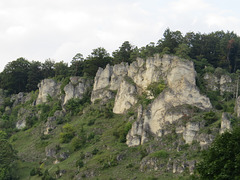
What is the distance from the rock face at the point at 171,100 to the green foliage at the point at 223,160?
17.1 m

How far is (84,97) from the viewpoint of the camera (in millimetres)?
76750

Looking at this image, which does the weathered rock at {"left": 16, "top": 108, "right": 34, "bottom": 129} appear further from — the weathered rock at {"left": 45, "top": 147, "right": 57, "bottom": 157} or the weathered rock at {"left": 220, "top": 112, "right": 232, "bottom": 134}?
the weathered rock at {"left": 220, "top": 112, "right": 232, "bottom": 134}

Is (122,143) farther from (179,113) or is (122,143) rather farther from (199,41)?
(199,41)

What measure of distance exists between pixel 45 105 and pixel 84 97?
9274 mm

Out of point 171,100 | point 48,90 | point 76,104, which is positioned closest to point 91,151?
point 171,100

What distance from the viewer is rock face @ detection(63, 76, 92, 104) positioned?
77.0 m

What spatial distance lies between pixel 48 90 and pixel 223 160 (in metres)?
59.6

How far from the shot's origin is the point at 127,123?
58812mm

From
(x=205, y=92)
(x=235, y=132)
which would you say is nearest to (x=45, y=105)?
(x=205, y=92)

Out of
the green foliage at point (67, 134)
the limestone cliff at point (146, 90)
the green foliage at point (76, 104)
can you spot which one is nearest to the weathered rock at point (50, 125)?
the green foliage at point (76, 104)

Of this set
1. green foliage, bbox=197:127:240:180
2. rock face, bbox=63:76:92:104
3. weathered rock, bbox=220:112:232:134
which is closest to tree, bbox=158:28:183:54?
rock face, bbox=63:76:92:104

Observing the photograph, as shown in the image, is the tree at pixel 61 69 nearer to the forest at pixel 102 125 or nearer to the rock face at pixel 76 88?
the forest at pixel 102 125

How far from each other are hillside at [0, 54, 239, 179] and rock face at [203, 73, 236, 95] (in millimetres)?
174

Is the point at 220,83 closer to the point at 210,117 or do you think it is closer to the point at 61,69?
the point at 210,117
